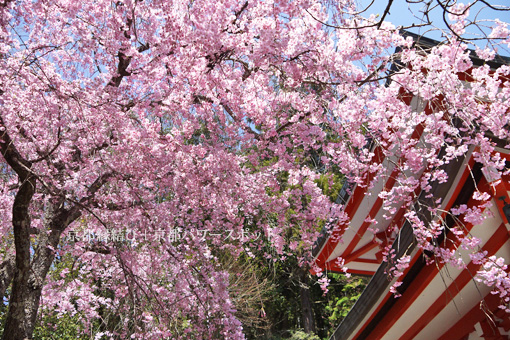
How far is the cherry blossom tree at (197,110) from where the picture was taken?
3342mm

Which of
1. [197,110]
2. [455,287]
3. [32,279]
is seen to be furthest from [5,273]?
[455,287]

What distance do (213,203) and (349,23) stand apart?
2.53 metres

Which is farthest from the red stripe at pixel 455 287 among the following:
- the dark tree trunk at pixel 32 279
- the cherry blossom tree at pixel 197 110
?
the dark tree trunk at pixel 32 279

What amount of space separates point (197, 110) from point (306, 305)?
12.5m

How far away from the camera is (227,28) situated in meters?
3.64

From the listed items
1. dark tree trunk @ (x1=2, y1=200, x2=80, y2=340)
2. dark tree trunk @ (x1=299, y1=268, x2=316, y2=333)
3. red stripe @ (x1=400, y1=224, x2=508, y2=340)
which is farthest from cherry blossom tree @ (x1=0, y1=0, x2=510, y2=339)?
dark tree trunk @ (x1=299, y1=268, x2=316, y2=333)

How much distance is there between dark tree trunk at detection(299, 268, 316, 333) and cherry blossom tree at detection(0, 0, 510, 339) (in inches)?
402

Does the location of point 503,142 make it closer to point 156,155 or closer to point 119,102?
point 156,155

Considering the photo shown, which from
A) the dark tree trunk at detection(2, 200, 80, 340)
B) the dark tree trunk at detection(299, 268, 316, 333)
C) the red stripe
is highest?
the dark tree trunk at detection(299, 268, 316, 333)

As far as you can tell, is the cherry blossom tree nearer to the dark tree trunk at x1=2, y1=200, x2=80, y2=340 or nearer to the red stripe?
the dark tree trunk at x1=2, y1=200, x2=80, y2=340

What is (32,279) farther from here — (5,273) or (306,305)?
(306,305)

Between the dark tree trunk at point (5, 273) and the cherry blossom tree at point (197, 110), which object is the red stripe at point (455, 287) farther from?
the dark tree trunk at point (5, 273)

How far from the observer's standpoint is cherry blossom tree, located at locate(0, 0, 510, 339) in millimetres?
3342

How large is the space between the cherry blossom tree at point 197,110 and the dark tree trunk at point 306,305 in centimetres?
1021
